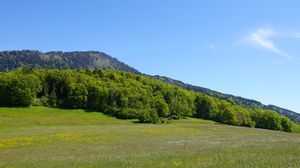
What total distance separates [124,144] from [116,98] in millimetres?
92188

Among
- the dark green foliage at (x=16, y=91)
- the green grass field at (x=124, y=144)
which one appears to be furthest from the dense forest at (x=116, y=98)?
the green grass field at (x=124, y=144)

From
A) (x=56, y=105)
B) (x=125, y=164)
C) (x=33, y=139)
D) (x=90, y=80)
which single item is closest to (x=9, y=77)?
(x=56, y=105)

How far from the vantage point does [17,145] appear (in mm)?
47688

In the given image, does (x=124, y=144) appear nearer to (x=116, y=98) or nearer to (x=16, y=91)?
(x=16, y=91)

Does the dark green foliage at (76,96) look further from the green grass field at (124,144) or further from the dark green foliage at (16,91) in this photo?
the dark green foliage at (16,91)

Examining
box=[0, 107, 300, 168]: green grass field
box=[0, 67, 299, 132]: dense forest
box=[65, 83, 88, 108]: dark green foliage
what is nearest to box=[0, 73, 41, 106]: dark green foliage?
box=[0, 67, 299, 132]: dense forest

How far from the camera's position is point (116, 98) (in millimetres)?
136375

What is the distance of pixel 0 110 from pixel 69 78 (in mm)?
39507

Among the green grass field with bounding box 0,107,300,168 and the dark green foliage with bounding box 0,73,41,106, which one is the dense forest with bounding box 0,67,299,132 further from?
the green grass field with bounding box 0,107,300,168

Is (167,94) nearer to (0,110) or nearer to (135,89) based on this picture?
(135,89)

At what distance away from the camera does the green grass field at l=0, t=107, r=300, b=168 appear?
78.0ft

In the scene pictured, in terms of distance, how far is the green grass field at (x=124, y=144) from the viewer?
2377cm

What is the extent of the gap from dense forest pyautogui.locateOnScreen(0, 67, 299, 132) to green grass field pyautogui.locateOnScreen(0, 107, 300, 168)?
9.05 meters

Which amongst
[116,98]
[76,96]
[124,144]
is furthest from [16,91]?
[124,144]
